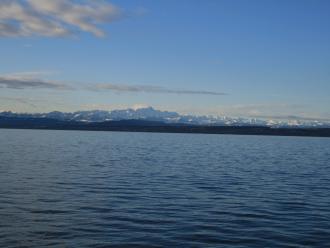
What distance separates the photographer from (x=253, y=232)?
22953mm

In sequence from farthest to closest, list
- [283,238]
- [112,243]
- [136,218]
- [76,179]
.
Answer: [76,179], [136,218], [283,238], [112,243]

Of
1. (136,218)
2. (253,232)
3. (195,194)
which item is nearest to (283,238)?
(253,232)

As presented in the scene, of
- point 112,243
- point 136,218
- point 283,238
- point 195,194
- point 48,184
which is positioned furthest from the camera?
point 48,184

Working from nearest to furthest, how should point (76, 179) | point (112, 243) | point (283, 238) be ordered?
point (112, 243) < point (283, 238) < point (76, 179)

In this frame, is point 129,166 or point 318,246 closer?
point 318,246

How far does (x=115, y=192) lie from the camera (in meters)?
34.8

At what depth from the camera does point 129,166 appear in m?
56.2

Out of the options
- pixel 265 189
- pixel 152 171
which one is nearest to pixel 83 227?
pixel 265 189

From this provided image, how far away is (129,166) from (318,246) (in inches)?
1454

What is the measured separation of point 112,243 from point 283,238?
304 inches

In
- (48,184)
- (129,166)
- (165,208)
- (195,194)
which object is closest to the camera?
(165,208)

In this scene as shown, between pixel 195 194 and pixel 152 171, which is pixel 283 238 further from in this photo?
pixel 152 171

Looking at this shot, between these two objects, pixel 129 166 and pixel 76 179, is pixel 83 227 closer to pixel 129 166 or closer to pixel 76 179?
pixel 76 179

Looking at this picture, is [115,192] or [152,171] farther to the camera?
[152,171]
